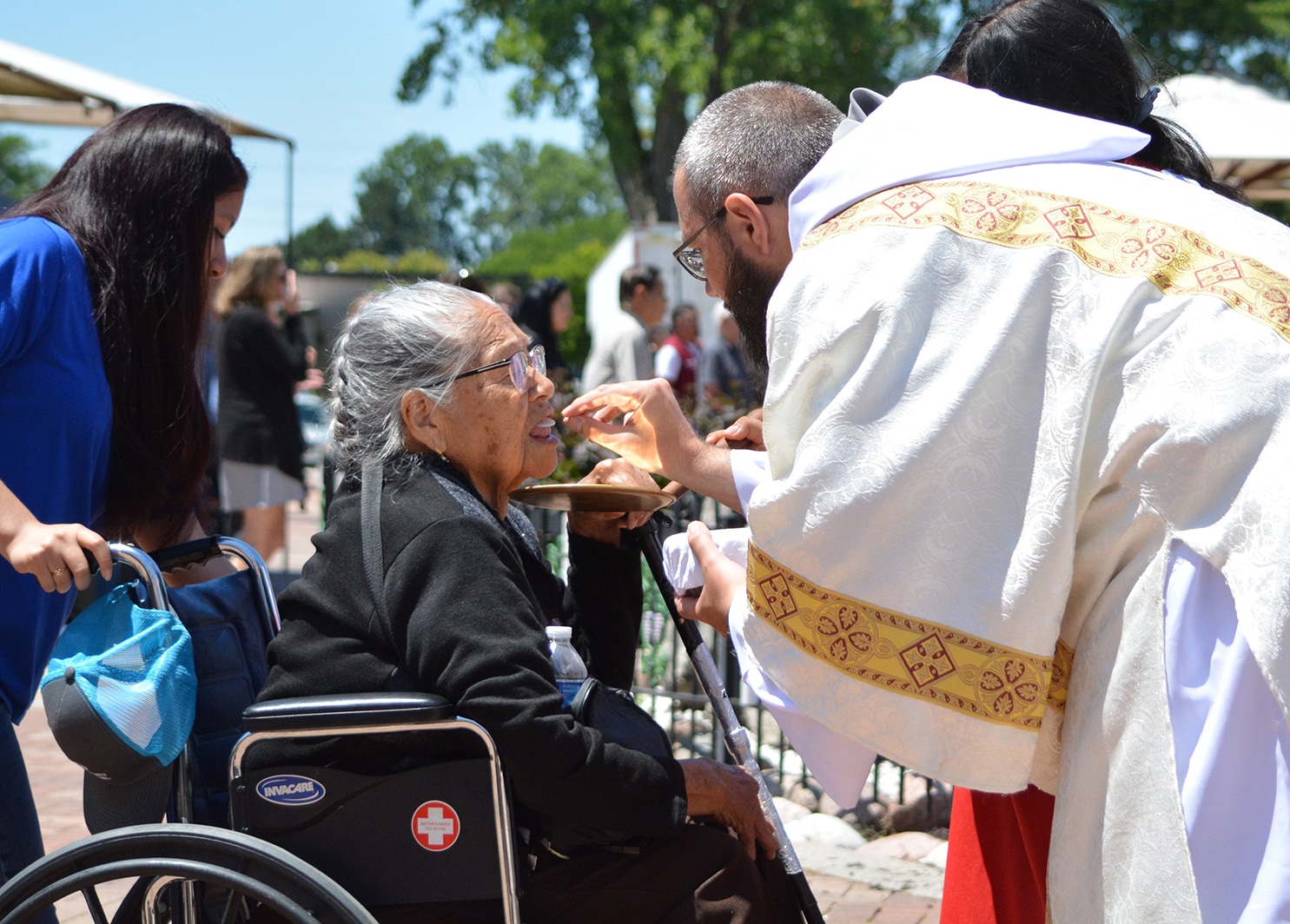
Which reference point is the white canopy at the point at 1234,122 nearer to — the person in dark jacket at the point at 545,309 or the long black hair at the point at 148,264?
the person in dark jacket at the point at 545,309

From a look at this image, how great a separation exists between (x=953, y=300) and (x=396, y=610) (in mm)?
1072

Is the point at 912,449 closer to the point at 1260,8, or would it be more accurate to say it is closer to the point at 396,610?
the point at 396,610

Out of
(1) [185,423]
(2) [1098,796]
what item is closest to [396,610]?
(1) [185,423]

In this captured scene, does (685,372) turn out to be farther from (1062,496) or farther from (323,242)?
(323,242)

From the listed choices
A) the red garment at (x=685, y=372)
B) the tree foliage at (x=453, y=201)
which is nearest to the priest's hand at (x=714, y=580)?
the red garment at (x=685, y=372)

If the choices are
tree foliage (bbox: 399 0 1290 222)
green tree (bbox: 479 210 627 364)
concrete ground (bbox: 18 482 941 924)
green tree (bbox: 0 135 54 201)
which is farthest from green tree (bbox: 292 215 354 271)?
concrete ground (bbox: 18 482 941 924)

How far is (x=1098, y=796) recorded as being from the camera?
1.52m

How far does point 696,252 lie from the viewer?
8.03 feet

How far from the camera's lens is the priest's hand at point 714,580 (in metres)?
1.88

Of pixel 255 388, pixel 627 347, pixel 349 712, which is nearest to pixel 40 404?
pixel 349 712

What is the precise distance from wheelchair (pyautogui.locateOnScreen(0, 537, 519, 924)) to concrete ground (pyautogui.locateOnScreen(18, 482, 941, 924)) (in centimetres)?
171

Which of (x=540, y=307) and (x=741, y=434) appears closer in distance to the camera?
(x=741, y=434)

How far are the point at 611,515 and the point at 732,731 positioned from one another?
59 cm

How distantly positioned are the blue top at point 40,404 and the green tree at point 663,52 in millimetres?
17934
